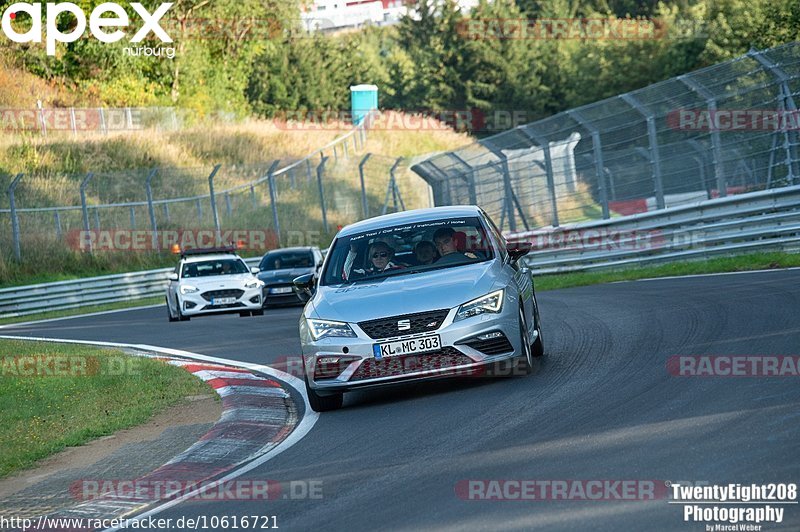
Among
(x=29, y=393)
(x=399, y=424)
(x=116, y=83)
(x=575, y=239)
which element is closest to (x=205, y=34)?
(x=116, y=83)

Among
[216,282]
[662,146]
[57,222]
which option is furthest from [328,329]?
[57,222]

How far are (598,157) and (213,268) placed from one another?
8.21m

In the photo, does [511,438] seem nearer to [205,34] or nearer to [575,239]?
[575,239]

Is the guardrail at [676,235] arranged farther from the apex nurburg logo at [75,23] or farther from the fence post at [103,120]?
the fence post at [103,120]

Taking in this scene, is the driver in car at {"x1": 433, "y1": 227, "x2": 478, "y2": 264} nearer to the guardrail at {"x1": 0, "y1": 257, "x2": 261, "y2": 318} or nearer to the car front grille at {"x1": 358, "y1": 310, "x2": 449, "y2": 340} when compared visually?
the car front grille at {"x1": 358, "y1": 310, "x2": 449, "y2": 340}

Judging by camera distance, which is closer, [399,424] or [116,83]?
[399,424]

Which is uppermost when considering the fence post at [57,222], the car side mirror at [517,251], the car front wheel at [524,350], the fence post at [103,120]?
the fence post at [103,120]

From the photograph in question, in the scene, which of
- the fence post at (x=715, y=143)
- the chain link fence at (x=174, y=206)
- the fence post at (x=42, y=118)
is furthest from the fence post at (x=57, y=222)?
the fence post at (x=715, y=143)

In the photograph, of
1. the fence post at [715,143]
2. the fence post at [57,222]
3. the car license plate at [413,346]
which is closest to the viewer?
the car license plate at [413,346]

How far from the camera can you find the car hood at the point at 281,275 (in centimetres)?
2677

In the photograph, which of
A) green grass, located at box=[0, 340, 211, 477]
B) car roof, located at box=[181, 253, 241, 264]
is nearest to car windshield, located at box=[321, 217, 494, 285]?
green grass, located at box=[0, 340, 211, 477]

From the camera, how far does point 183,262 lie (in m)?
25.1

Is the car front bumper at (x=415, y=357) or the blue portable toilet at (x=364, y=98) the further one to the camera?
the blue portable toilet at (x=364, y=98)

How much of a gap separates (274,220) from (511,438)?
1202 inches
